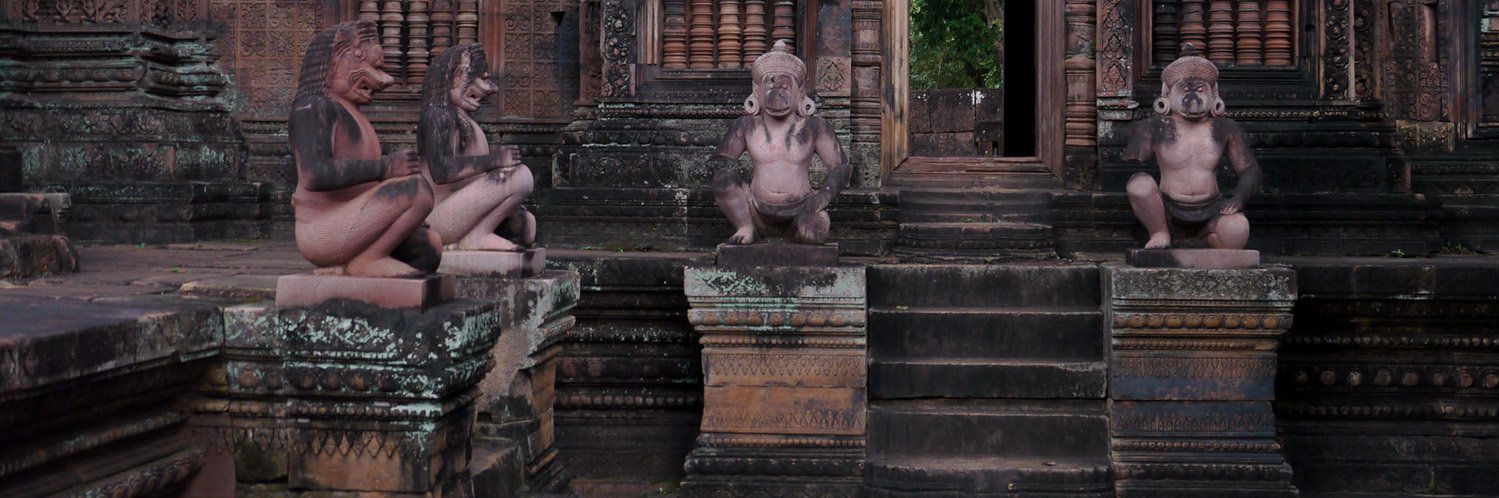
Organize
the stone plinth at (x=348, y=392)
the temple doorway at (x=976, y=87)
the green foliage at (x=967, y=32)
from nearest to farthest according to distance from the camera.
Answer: the stone plinth at (x=348, y=392)
the temple doorway at (x=976, y=87)
the green foliage at (x=967, y=32)

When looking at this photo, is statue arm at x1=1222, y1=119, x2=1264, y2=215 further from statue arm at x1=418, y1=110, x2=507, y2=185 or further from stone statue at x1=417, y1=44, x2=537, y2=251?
statue arm at x1=418, y1=110, x2=507, y2=185

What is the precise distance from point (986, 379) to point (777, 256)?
1154 millimetres

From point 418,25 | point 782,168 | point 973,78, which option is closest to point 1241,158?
point 782,168

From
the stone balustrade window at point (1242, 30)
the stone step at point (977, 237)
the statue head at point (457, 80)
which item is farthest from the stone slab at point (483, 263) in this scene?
the stone balustrade window at point (1242, 30)

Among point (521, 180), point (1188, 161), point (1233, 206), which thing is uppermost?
point (1188, 161)

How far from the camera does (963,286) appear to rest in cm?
694

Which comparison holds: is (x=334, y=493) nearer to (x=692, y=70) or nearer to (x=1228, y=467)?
(x=1228, y=467)

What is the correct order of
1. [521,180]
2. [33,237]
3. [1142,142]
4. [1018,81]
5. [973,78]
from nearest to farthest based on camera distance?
[521,180], [33,237], [1142,142], [1018,81], [973,78]

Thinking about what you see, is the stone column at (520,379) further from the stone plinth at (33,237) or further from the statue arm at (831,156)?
the stone plinth at (33,237)

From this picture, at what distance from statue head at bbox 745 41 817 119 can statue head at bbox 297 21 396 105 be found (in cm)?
236

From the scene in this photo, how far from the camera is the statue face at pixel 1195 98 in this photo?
6535mm

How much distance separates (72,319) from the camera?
400 cm

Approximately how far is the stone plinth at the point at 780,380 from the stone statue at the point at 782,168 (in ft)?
0.82

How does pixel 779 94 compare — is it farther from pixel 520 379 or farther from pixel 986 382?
pixel 520 379
